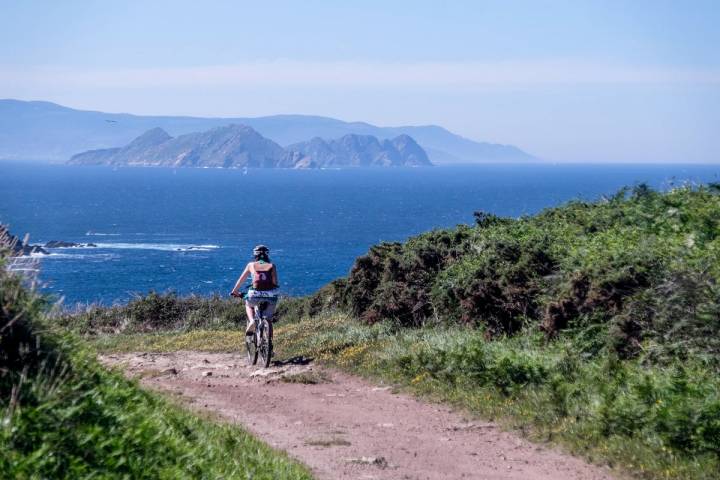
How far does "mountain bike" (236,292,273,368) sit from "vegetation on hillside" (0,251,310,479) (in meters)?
6.51

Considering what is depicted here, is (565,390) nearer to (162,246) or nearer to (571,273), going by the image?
(571,273)

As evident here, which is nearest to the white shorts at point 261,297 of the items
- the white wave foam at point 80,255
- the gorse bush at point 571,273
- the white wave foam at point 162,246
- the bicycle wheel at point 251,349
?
the bicycle wheel at point 251,349

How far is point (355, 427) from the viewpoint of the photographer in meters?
10.6

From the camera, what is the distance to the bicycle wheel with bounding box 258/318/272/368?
15.2 metres

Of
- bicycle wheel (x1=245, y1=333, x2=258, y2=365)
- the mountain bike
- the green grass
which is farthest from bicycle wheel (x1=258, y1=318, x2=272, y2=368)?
the green grass

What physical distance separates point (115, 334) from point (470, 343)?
42.7 feet

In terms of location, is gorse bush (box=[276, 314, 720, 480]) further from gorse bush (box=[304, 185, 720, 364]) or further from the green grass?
Answer: gorse bush (box=[304, 185, 720, 364])

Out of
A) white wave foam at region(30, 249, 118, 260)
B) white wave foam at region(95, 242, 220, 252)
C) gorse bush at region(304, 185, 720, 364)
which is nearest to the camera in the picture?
gorse bush at region(304, 185, 720, 364)

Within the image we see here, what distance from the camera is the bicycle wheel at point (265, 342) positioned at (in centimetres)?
1519

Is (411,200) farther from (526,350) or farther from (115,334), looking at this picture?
(526,350)

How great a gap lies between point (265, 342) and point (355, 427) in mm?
4942

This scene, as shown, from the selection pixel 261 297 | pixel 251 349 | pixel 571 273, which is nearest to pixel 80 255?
pixel 251 349

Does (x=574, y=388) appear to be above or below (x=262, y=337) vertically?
above

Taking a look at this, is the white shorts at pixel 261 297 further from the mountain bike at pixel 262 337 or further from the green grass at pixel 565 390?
the green grass at pixel 565 390
